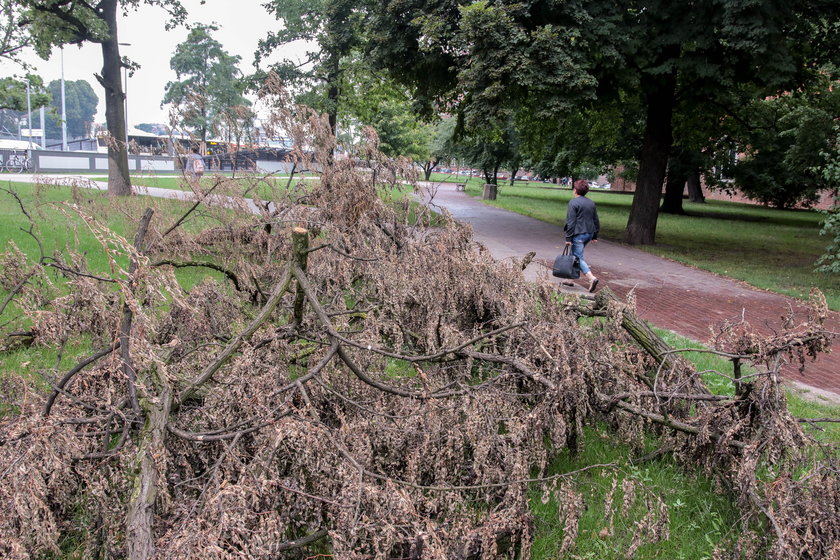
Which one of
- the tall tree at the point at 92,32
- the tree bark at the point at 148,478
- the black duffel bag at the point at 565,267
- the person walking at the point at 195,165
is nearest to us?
the tree bark at the point at 148,478

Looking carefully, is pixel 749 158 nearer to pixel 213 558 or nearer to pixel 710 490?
pixel 710 490

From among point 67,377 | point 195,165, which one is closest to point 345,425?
point 67,377

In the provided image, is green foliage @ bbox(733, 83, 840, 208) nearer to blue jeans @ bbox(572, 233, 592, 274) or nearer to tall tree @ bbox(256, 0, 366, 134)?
blue jeans @ bbox(572, 233, 592, 274)

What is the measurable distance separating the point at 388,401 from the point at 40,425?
146 cm

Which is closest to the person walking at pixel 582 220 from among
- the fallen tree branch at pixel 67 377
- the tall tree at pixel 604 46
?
the tall tree at pixel 604 46

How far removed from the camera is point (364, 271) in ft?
16.5

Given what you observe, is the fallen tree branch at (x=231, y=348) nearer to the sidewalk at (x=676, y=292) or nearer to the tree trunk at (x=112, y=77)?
the sidewalk at (x=676, y=292)

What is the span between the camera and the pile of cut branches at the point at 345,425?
2068mm

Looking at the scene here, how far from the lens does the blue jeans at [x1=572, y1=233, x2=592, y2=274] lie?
993cm

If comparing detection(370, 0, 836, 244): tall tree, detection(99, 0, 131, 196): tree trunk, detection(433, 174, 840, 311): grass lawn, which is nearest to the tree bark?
detection(433, 174, 840, 311): grass lawn

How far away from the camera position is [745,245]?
17.7 m

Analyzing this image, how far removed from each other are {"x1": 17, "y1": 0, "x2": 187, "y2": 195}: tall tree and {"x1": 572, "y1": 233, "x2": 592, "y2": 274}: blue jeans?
11642mm

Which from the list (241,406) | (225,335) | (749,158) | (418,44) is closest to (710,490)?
(241,406)

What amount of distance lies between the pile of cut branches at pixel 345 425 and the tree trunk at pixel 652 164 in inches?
514
